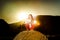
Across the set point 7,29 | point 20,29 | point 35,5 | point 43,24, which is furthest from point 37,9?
point 7,29

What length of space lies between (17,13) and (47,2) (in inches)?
15.2

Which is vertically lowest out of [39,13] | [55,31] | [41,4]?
[55,31]

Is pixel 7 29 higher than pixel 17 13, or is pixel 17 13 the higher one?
pixel 17 13

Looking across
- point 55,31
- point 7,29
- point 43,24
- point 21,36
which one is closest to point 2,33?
point 7,29

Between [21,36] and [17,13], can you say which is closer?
[21,36]

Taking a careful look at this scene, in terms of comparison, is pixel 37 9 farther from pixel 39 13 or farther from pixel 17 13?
pixel 17 13

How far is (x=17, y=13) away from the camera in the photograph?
1.38 m

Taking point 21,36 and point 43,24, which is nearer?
point 21,36

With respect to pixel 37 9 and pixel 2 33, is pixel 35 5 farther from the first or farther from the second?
pixel 2 33

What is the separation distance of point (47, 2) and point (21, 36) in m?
0.59

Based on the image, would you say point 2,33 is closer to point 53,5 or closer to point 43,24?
point 43,24

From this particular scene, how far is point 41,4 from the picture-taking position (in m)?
1.39

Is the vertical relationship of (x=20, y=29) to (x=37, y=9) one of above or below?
below

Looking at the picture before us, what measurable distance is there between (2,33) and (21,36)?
37 cm
